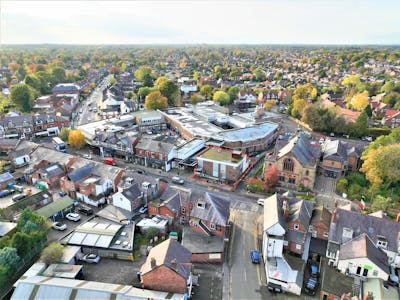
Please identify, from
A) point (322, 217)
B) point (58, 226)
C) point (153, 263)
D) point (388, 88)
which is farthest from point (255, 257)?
point (388, 88)

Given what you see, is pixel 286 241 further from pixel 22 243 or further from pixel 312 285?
pixel 22 243

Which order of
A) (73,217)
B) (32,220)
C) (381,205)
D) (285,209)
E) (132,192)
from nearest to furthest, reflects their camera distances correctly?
(32,220) → (285,209) → (381,205) → (73,217) → (132,192)

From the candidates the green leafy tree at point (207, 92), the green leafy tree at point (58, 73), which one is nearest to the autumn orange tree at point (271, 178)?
the green leafy tree at point (207, 92)

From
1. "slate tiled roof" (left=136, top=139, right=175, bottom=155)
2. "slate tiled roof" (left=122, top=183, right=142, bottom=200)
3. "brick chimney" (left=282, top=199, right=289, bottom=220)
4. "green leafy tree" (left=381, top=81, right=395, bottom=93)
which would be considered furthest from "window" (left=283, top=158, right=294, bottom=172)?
"green leafy tree" (left=381, top=81, right=395, bottom=93)

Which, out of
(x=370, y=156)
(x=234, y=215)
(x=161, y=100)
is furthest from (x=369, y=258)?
(x=161, y=100)

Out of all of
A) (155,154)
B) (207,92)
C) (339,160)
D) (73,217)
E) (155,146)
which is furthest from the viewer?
(207,92)

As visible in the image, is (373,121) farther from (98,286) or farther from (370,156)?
(98,286)
